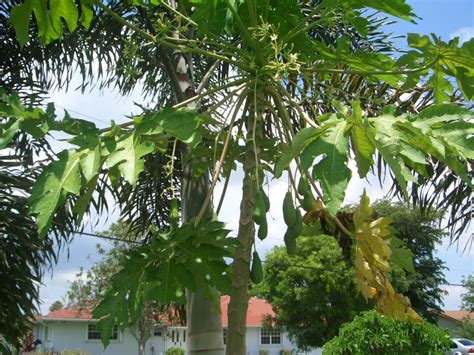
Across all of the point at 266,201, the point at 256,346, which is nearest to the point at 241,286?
the point at 266,201

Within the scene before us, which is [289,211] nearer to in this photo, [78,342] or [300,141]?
[300,141]

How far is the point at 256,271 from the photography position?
2689 mm

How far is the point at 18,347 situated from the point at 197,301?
122 inches

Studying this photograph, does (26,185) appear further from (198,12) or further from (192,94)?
(198,12)

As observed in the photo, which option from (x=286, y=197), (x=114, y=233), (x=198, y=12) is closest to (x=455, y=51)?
(x=286, y=197)

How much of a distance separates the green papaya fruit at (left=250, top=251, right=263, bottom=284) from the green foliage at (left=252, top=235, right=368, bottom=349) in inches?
755

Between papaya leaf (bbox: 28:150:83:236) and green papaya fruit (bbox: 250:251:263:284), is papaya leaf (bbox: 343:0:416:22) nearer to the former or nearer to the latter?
green papaya fruit (bbox: 250:251:263:284)

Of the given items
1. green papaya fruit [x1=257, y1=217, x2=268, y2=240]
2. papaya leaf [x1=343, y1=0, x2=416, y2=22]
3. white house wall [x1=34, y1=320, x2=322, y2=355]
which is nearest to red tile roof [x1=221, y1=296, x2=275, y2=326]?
white house wall [x1=34, y1=320, x2=322, y2=355]

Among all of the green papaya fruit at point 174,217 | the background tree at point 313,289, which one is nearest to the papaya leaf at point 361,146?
the green papaya fruit at point 174,217

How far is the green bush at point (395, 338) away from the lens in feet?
27.4

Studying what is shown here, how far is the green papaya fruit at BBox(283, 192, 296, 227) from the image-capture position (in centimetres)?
271

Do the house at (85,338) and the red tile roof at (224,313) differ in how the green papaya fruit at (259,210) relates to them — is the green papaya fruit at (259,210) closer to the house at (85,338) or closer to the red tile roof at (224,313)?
the red tile roof at (224,313)

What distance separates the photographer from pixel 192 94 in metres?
3.98

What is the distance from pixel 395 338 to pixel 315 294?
1436cm
